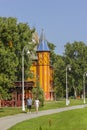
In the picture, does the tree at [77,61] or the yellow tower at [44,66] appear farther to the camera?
the tree at [77,61]

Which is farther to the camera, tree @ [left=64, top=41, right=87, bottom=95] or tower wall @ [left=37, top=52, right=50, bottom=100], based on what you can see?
tree @ [left=64, top=41, right=87, bottom=95]

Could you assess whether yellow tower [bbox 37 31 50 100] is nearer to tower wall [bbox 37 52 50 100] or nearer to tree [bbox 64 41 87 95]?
tower wall [bbox 37 52 50 100]

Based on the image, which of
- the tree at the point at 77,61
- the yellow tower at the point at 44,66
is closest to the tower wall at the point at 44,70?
the yellow tower at the point at 44,66

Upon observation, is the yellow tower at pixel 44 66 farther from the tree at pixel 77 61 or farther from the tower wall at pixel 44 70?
the tree at pixel 77 61

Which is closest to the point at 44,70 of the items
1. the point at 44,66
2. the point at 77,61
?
the point at 44,66

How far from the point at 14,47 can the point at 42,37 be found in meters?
40.4

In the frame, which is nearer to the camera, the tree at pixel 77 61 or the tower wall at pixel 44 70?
the tower wall at pixel 44 70

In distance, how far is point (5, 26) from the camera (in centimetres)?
5350

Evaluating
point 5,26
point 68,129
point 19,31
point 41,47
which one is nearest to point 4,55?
point 5,26

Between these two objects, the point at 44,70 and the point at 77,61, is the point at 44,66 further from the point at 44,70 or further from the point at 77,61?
the point at 77,61

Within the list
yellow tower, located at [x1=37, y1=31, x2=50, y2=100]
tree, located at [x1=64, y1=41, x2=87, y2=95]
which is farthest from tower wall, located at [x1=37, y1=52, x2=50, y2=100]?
tree, located at [x1=64, y1=41, x2=87, y2=95]

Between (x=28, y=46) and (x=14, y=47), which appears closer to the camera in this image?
(x=14, y=47)

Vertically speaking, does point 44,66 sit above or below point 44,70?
above

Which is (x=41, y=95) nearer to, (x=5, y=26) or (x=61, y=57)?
(x=5, y=26)
